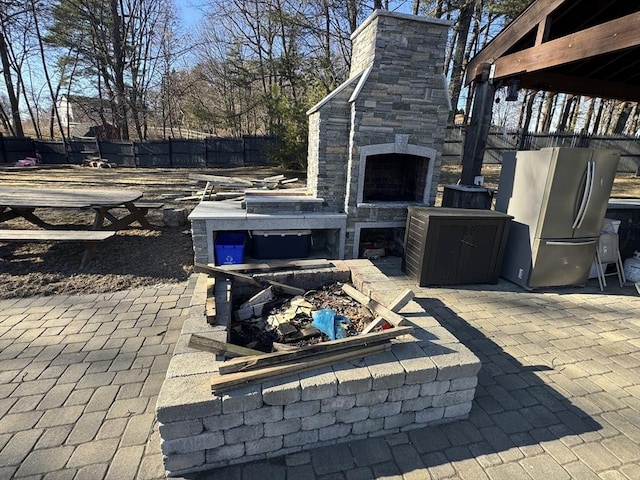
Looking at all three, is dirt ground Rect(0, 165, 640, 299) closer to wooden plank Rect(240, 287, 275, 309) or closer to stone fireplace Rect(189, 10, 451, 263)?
stone fireplace Rect(189, 10, 451, 263)

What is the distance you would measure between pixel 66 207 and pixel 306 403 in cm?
490

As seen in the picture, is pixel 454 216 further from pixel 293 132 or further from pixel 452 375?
pixel 293 132

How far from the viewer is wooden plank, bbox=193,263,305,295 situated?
3.10m

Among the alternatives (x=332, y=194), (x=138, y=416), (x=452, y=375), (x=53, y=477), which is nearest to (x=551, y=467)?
(x=452, y=375)

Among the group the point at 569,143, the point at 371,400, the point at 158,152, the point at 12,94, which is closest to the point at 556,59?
the point at 371,400

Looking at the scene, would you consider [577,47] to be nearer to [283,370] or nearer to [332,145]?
[332,145]

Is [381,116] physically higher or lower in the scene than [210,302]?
higher

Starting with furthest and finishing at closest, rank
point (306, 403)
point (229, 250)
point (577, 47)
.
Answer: point (229, 250) → point (577, 47) → point (306, 403)

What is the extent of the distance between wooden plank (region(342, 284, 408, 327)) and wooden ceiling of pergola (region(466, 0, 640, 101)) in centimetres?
403

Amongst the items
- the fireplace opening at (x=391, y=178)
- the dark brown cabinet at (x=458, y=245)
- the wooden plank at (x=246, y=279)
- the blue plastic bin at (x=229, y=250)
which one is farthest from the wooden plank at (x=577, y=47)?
the blue plastic bin at (x=229, y=250)

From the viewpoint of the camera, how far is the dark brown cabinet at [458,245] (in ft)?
13.7

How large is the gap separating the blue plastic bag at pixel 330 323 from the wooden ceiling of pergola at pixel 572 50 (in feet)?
14.4

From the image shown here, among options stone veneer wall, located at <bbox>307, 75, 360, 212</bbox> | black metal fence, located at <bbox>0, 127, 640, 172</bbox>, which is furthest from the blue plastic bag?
black metal fence, located at <bbox>0, 127, 640, 172</bbox>

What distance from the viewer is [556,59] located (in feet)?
14.3
